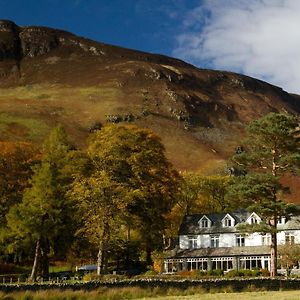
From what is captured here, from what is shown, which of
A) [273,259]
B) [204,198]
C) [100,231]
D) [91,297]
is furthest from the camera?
[204,198]

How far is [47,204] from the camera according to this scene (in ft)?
165

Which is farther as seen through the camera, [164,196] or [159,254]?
[159,254]

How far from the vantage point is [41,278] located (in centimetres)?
5116

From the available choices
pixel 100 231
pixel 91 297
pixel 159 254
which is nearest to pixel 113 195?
pixel 100 231

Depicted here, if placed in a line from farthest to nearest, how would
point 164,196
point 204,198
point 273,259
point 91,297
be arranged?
point 204,198 → point 164,196 → point 273,259 → point 91,297

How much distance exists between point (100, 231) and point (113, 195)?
3.58 meters

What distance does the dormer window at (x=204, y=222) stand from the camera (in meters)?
78.1

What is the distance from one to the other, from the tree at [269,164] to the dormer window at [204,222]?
1091 inches

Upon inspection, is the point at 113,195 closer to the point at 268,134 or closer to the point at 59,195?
the point at 59,195

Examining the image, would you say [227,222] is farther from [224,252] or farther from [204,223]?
[224,252]

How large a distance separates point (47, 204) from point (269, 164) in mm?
19859

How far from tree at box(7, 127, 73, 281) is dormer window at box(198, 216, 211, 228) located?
2870 cm

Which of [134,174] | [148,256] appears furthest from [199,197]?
[134,174]

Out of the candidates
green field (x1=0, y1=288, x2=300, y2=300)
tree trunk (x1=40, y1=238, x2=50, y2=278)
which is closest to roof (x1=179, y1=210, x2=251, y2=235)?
tree trunk (x1=40, y1=238, x2=50, y2=278)
